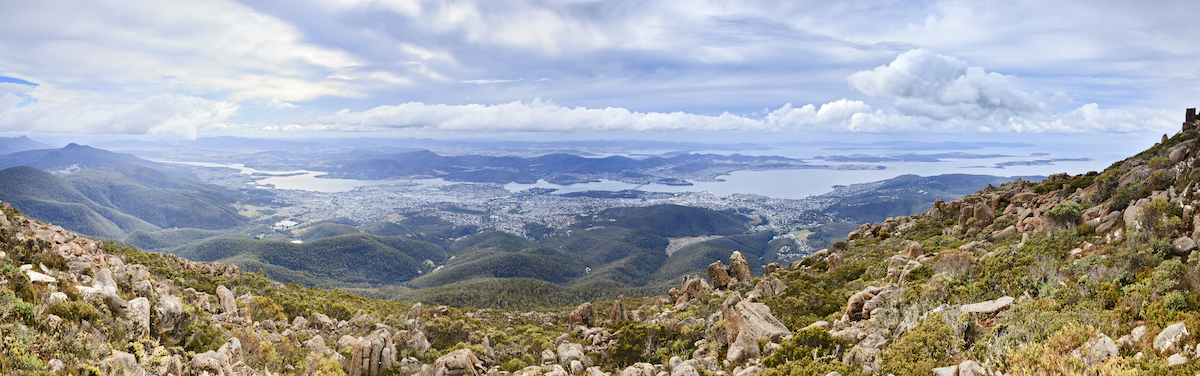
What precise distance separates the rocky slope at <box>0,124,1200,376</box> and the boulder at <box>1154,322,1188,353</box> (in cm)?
3

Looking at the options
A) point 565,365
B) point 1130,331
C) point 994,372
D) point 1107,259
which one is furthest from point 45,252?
point 1107,259

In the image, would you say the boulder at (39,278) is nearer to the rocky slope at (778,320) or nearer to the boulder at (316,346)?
the rocky slope at (778,320)

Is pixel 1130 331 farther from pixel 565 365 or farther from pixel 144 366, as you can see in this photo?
pixel 144 366

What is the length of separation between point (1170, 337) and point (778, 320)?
8.34 metres

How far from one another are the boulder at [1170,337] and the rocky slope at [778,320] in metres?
0.03

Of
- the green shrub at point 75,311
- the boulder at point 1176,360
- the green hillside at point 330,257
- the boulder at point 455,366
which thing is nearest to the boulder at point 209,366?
the green shrub at point 75,311

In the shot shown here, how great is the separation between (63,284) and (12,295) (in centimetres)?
254

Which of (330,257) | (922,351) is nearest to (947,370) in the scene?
(922,351)

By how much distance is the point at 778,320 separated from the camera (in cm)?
1467

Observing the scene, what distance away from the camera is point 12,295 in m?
9.52

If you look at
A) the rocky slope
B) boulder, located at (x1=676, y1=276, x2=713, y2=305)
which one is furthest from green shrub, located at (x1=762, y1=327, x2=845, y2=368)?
boulder, located at (x1=676, y1=276, x2=713, y2=305)

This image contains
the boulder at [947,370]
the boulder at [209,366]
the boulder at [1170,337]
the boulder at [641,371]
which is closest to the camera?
the boulder at [1170,337]

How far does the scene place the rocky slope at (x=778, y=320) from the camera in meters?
8.40

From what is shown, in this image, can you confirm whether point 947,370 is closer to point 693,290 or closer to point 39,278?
point 693,290
